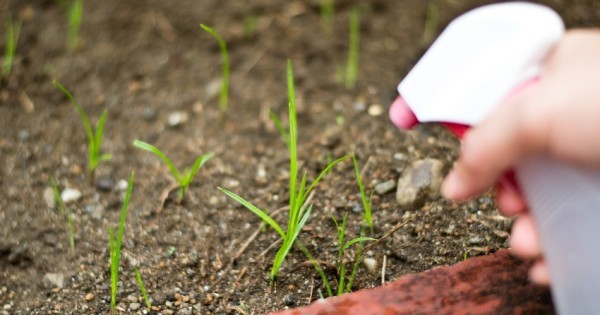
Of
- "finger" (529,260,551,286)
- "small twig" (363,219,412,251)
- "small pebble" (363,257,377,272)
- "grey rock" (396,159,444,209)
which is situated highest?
"finger" (529,260,551,286)

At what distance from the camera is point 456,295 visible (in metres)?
1.27

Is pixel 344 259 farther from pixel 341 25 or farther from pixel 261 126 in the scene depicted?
pixel 341 25

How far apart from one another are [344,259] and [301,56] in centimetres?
73

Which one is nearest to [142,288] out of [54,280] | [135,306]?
[135,306]

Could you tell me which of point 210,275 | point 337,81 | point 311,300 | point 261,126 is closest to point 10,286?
point 210,275

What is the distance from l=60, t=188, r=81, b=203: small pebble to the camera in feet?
5.47

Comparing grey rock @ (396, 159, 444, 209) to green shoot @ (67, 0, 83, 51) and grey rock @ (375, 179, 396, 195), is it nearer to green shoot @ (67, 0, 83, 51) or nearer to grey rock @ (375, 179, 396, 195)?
grey rock @ (375, 179, 396, 195)

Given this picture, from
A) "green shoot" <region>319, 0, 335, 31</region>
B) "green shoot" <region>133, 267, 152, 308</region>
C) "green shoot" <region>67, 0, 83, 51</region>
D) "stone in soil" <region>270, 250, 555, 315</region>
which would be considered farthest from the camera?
"green shoot" <region>319, 0, 335, 31</region>

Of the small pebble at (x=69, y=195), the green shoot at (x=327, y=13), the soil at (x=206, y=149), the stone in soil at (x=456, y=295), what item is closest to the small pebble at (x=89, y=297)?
the soil at (x=206, y=149)

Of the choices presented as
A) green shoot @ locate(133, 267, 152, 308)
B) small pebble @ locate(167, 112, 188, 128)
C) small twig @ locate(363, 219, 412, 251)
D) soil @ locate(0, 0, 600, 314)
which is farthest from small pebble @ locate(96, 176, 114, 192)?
small twig @ locate(363, 219, 412, 251)

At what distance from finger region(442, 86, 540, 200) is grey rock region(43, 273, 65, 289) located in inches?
32.4

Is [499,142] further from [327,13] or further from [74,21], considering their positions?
[74,21]

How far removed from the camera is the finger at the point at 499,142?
3.20ft

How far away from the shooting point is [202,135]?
1846 mm
